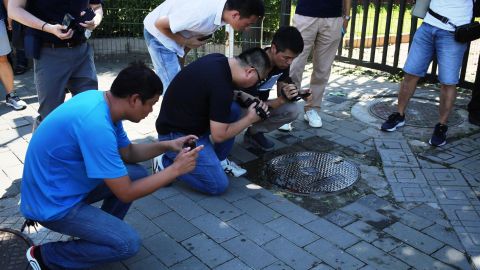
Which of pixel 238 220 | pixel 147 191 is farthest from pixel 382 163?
pixel 147 191

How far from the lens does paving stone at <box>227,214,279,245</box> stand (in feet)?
11.2

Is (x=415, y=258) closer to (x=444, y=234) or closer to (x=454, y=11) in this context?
(x=444, y=234)

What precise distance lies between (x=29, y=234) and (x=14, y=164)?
1.27m

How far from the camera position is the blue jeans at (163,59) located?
14.4ft

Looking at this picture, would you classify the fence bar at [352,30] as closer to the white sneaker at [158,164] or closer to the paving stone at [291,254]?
the white sneaker at [158,164]

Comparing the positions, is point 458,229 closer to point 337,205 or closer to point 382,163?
point 337,205

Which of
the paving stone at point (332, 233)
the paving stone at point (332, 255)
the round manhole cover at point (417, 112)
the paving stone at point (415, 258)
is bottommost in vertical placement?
the paving stone at point (332, 255)

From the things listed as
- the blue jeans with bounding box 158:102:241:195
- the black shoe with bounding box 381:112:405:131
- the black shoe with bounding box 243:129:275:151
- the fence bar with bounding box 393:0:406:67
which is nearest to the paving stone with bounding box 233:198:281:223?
the blue jeans with bounding box 158:102:241:195

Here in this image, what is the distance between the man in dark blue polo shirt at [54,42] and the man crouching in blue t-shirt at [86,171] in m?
1.22

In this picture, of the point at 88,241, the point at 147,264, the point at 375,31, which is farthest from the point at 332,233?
the point at 375,31

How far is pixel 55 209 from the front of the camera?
2693 millimetres

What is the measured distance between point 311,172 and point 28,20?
2.53 metres

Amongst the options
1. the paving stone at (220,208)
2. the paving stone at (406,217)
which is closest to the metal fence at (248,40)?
the paving stone at (220,208)

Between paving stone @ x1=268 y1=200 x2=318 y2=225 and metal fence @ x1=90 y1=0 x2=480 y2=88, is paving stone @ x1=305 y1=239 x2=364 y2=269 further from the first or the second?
metal fence @ x1=90 y1=0 x2=480 y2=88
